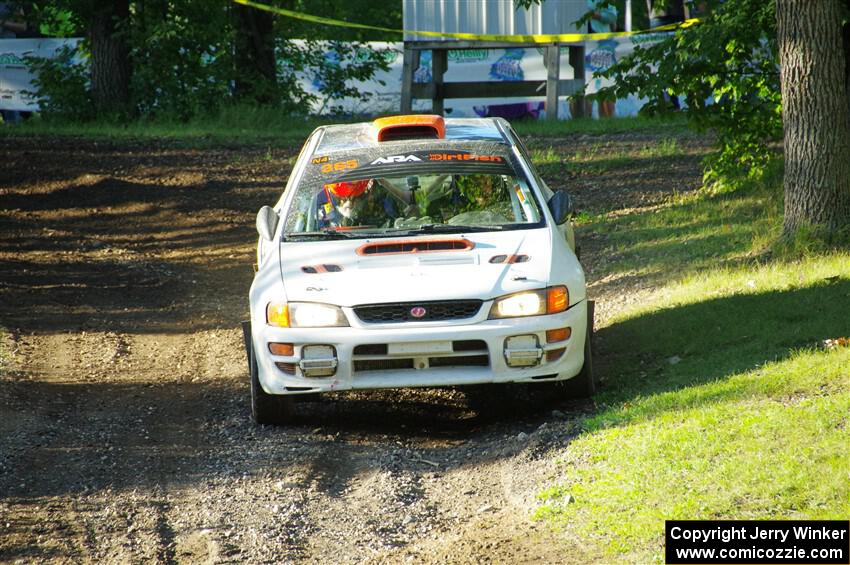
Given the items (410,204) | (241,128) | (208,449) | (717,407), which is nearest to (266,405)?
(208,449)

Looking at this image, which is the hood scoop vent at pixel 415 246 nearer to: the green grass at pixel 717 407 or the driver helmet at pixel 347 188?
the driver helmet at pixel 347 188

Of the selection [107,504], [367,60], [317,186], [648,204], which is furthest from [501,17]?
[107,504]

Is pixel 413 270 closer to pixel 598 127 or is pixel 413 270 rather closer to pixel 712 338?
pixel 712 338

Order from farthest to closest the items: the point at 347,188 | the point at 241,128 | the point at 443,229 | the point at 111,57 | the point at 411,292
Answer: the point at 111,57 → the point at 241,128 → the point at 347,188 → the point at 443,229 → the point at 411,292

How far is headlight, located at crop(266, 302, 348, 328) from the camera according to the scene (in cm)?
679

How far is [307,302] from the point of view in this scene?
6.83 m

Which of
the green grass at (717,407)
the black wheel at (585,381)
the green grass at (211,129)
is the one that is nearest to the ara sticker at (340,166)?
the black wheel at (585,381)

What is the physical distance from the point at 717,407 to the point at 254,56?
21.2 meters

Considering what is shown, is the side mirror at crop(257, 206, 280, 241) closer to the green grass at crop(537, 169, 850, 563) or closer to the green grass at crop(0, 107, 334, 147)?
the green grass at crop(537, 169, 850, 563)

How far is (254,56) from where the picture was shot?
2625 cm

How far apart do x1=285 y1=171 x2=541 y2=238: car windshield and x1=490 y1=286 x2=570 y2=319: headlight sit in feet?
2.60

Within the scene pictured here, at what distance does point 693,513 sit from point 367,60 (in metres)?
23.3

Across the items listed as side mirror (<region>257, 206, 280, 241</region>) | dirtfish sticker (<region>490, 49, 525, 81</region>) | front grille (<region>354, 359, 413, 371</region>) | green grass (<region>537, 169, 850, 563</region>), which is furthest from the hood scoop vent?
dirtfish sticker (<region>490, 49, 525, 81</region>)

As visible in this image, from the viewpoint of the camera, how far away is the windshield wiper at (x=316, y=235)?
7473mm
